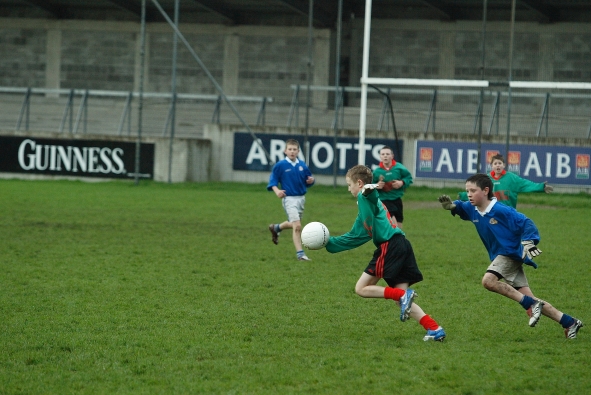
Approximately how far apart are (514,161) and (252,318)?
1931 cm

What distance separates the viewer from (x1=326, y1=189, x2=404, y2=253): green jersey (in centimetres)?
765

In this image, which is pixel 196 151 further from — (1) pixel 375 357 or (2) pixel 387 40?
(1) pixel 375 357

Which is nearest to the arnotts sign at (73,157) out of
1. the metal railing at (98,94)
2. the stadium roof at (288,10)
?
the metal railing at (98,94)

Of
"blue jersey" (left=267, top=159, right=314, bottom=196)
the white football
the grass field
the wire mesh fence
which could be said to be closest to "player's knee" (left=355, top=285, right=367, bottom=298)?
the grass field

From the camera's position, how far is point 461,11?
35875 millimetres

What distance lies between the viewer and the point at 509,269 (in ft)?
25.7

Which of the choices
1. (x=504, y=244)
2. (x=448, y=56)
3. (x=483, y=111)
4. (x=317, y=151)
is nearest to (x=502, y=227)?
(x=504, y=244)

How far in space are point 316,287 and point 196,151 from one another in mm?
19476

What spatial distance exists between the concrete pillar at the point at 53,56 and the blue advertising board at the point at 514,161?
18678mm

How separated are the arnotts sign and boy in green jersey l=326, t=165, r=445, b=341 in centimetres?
2195

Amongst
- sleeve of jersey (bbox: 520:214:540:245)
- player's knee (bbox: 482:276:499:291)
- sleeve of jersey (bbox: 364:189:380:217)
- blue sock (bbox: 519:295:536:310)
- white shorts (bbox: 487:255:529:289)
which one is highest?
sleeve of jersey (bbox: 364:189:380:217)

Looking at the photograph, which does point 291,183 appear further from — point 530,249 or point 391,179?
point 530,249

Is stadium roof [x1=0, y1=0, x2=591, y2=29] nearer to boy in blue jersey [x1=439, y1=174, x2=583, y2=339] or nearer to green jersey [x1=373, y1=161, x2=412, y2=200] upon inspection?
green jersey [x1=373, y1=161, x2=412, y2=200]

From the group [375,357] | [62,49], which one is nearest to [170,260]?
[375,357]
